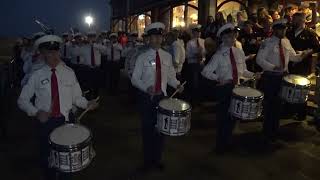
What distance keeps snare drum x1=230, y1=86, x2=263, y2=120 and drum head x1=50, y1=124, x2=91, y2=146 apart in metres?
2.73

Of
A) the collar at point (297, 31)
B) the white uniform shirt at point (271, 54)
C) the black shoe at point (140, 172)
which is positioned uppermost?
the collar at point (297, 31)

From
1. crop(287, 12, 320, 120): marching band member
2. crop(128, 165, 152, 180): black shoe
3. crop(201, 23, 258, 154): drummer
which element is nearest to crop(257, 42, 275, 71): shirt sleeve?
crop(201, 23, 258, 154): drummer

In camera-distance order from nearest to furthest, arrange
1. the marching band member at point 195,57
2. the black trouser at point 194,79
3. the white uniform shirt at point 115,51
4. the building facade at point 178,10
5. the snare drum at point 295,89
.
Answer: the snare drum at point 295,89 → the marching band member at point 195,57 → the black trouser at point 194,79 → the white uniform shirt at point 115,51 → the building facade at point 178,10

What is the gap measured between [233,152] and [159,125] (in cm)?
208

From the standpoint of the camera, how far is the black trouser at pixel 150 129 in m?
6.57

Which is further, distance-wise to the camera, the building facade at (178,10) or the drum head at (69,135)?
the building facade at (178,10)

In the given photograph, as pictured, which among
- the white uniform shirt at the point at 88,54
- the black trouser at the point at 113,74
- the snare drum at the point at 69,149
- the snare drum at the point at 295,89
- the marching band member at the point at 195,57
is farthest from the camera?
the black trouser at the point at 113,74

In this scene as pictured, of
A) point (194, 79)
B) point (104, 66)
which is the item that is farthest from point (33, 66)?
point (104, 66)

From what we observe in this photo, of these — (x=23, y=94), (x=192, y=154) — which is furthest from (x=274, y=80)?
(x=23, y=94)

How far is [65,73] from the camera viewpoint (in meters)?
5.24

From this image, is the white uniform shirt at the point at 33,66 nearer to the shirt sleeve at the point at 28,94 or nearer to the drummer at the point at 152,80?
the shirt sleeve at the point at 28,94

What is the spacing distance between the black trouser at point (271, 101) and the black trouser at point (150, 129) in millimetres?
2503

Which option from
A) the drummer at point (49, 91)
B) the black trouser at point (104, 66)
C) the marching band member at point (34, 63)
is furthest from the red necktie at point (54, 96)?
the black trouser at point (104, 66)

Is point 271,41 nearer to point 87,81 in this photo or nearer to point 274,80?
point 274,80
